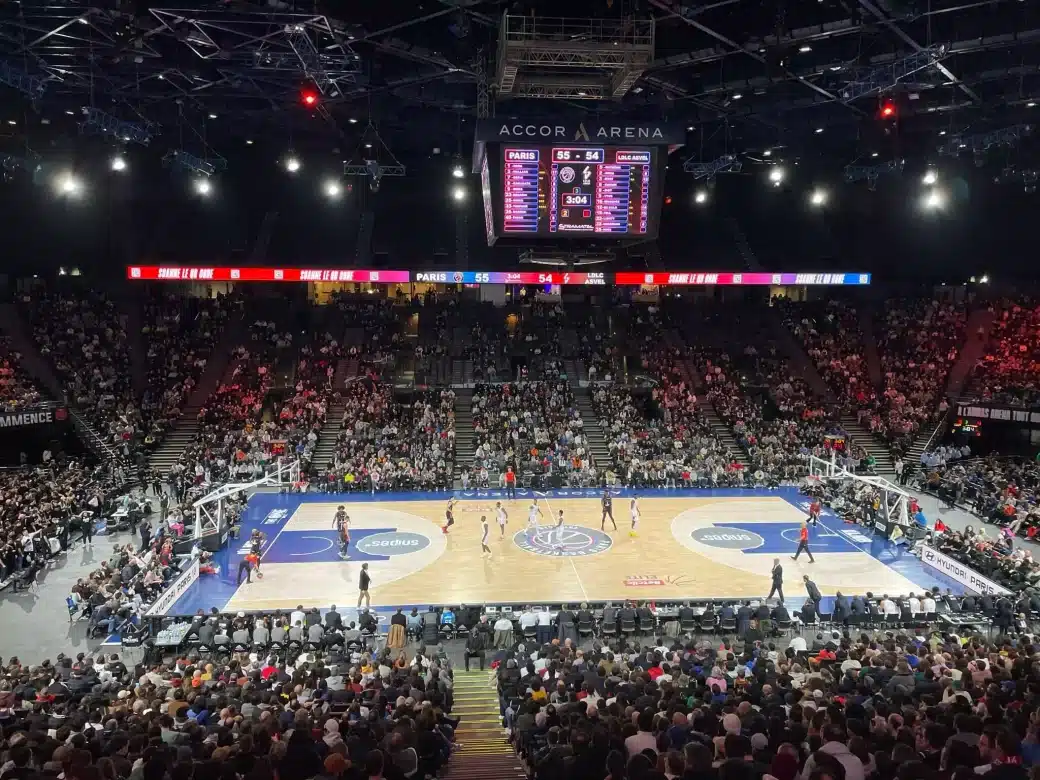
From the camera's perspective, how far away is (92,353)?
35219 mm

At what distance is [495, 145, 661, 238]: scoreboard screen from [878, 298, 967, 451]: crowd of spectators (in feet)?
66.2

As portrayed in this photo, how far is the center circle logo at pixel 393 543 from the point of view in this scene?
2214cm

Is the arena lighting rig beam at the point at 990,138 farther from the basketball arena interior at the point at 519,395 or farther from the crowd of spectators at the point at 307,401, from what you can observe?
the crowd of spectators at the point at 307,401

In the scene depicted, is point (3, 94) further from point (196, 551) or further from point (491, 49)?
point (196, 551)

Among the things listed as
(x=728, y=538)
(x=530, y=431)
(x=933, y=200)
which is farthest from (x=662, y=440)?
(x=933, y=200)

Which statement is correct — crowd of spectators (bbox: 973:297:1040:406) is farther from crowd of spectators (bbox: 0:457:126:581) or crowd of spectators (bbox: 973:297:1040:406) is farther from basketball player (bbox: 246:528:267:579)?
crowd of spectators (bbox: 0:457:126:581)

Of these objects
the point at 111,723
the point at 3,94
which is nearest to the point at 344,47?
the point at 3,94

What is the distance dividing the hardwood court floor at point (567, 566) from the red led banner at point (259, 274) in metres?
→ 15.3

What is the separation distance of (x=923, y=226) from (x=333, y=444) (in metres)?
35.3

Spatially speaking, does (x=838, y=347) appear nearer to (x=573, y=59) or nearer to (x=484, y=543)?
Answer: (x=484, y=543)

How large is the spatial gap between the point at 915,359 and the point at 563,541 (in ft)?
85.0

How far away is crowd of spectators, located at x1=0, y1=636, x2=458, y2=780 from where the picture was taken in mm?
6434

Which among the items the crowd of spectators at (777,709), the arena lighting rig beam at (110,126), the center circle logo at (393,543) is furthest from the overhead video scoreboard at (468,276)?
the crowd of spectators at (777,709)

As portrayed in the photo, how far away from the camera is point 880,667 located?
1168 cm
